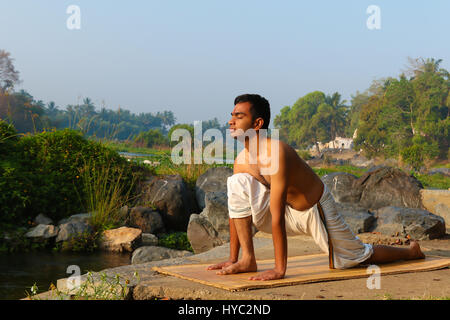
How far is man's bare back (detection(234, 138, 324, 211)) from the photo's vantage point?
11.2 feet

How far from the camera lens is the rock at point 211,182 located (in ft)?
31.8

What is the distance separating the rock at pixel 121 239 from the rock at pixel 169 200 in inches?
52.1

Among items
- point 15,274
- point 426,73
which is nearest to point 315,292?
point 15,274

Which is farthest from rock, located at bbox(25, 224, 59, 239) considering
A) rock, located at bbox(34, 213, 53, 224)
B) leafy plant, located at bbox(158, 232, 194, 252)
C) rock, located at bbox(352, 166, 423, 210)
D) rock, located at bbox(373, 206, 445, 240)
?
rock, located at bbox(352, 166, 423, 210)

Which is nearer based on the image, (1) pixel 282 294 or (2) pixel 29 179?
(1) pixel 282 294

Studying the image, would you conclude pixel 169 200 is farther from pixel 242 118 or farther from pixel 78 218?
pixel 242 118

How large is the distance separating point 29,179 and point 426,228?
5972mm

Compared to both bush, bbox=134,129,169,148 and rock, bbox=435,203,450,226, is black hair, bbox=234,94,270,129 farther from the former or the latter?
bush, bbox=134,129,169,148

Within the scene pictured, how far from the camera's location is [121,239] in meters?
7.47

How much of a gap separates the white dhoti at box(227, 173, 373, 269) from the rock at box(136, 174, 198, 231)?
213 inches

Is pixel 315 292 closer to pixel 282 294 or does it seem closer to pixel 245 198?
pixel 282 294

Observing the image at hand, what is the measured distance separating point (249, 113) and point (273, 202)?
63 centimetres

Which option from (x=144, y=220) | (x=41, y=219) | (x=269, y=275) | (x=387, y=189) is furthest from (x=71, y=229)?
(x=387, y=189)

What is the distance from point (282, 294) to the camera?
3.07 metres
